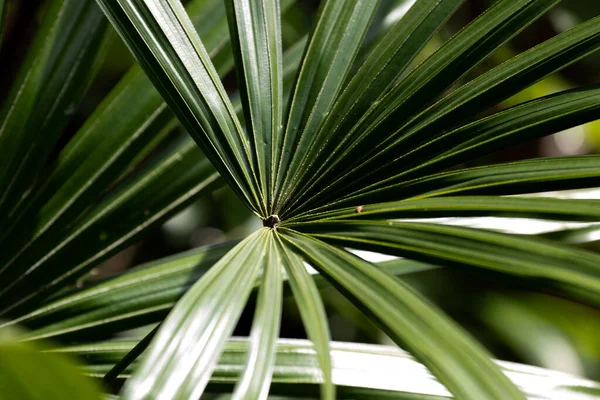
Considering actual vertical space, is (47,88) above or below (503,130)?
above

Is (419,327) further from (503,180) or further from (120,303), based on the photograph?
(120,303)

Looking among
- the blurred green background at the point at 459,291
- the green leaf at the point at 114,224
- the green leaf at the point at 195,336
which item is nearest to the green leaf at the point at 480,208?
the green leaf at the point at 195,336

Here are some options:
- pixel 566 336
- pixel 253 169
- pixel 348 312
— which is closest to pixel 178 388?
pixel 253 169

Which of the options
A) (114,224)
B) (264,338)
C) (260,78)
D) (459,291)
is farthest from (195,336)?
(459,291)

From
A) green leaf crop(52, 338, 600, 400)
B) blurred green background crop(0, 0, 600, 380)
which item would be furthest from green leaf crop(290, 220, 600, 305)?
blurred green background crop(0, 0, 600, 380)

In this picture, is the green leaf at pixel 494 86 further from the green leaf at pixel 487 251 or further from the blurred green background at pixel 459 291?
the blurred green background at pixel 459 291
